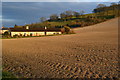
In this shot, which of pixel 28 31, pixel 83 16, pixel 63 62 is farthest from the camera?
pixel 83 16

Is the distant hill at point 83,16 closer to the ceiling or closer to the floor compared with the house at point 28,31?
closer to the ceiling

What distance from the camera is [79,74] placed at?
5.75 m

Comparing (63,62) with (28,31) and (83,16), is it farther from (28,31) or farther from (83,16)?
(83,16)

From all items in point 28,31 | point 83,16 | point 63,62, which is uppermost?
point 83,16

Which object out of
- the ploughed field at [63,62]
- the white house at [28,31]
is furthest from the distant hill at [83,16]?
the ploughed field at [63,62]

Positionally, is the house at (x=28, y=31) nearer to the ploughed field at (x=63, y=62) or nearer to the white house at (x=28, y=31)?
the white house at (x=28, y=31)

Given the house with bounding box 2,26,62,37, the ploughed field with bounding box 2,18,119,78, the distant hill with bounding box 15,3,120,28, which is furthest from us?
the distant hill with bounding box 15,3,120,28

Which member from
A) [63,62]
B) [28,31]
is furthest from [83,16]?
[63,62]

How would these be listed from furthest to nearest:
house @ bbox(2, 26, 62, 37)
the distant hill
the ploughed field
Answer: the distant hill, house @ bbox(2, 26, 62, 37), the ploughed field

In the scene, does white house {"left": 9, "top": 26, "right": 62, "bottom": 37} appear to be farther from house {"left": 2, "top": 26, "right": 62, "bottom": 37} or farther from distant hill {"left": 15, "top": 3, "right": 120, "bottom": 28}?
distant hill {"left": 15, "top": 3, "right": 120, "bottom": 28}

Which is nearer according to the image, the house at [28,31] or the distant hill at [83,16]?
the house at [28,31]

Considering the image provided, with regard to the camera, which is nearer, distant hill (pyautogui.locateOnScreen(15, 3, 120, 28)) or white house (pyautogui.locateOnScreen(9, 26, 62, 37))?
white house (pyautogui.locateOnScreen(9, 26, 62, 37))

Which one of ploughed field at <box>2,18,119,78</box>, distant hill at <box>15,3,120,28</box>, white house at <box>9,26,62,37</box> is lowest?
ploughed field at <box>2,18,119,78</box>

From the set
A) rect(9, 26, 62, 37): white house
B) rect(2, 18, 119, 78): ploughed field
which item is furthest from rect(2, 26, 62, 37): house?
rect(2, 18, 119, 78): ploughed field
